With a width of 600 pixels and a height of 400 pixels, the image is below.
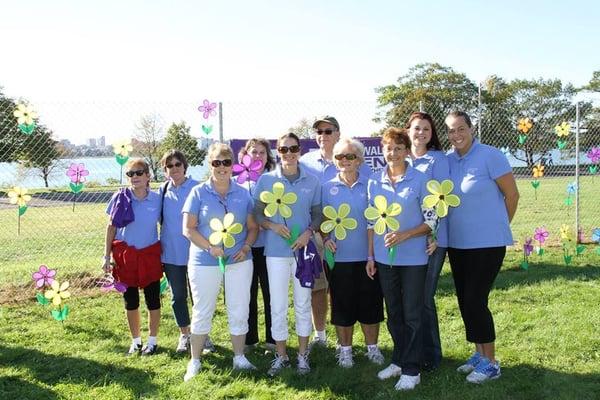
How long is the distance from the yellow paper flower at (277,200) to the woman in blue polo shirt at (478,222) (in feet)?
3.46

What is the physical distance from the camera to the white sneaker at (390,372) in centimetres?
354

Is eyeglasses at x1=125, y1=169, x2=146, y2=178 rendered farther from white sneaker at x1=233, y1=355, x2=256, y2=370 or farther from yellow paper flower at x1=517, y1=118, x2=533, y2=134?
yellow paper flower at x1=517, y1=118, x2=533, y2=134

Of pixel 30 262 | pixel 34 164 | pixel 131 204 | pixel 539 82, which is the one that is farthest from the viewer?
pixel 539 82

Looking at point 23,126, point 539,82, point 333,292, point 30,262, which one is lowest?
point 30,262

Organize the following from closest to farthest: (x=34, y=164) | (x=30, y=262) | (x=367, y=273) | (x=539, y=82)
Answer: (x=367, y=273) → (x=34, y=164) → (x=30, y=262) → (x=539, y=82)

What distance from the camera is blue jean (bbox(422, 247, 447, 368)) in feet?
11.3

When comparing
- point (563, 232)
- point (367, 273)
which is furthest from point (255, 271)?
point (563, 232)

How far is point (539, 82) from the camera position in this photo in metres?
45.5

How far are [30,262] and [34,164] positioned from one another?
2291mm

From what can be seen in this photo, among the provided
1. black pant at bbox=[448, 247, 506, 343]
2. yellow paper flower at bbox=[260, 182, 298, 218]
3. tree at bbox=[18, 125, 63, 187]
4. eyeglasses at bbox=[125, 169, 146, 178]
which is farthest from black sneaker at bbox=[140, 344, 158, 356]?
tree at bbox=[18, 125, 63, 187]

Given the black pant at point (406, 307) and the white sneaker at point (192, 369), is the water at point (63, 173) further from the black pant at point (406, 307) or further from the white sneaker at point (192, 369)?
the black pant at point (406, 307)

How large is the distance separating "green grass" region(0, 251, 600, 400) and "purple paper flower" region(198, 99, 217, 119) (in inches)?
88.7

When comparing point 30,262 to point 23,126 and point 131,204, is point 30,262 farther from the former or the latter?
point 131,204

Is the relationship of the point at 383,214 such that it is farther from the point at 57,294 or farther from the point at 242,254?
the point at 57,294
